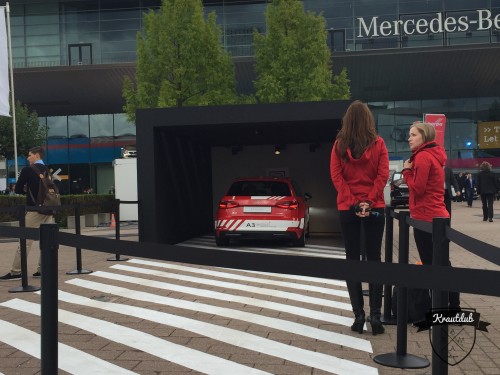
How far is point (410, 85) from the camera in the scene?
37719mm

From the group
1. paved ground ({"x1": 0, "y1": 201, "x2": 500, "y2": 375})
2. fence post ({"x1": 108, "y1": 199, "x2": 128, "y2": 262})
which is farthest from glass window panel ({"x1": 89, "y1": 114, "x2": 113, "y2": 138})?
paved ground ({"x1": 0, "y1": 201, "x2": 500, "y2": 375})

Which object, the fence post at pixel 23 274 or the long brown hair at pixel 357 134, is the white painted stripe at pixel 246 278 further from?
the long brown hair at pixel 357 134

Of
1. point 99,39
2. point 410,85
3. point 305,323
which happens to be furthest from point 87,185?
point 305,323

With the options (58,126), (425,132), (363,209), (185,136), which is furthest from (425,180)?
(58,126)

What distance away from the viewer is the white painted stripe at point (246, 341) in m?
4.24

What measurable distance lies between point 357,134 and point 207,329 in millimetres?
2159

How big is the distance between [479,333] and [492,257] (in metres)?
2.96

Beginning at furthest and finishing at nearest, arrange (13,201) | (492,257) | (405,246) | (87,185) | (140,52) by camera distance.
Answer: (87,185) → (140,52) → (13,201) → (405,246) → (492,257)

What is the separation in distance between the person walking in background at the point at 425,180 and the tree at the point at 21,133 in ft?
101

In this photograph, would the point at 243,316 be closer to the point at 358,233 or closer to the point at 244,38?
the point at 358,233

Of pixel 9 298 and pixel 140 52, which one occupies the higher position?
pixel 140 52

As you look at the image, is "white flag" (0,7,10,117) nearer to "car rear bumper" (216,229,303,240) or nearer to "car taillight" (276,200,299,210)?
"car rear bumper" (216,229,303,240)

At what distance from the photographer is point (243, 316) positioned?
231 inches

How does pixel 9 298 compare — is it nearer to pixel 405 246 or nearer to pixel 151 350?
pixel 151 350
